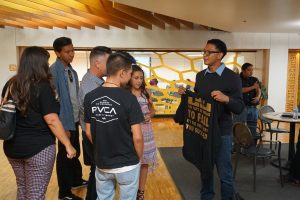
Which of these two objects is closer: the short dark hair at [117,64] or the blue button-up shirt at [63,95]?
the short dark hair at [117,64]

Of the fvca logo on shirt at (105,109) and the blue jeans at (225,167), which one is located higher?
the fvca logo on shirt at (105,109)

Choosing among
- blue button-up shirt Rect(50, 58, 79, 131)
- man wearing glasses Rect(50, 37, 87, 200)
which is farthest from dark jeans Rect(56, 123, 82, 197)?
blue button-up shirt Rect(50, 58, 79, 131)

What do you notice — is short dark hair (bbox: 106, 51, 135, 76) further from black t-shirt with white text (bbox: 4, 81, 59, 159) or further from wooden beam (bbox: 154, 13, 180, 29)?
wooden beam (bbox: 154, 13, 180, 29)

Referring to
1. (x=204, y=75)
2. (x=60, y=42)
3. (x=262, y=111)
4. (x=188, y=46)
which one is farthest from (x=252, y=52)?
(x=60, y=42)

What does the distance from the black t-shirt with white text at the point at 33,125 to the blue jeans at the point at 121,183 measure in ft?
1.53

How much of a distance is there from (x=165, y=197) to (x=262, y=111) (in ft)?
8.89

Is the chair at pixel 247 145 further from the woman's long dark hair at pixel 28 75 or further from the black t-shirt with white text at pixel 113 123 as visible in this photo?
the woman's long dark hair at pixel 28 75

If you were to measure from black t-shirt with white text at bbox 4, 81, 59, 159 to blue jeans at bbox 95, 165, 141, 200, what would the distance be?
466 millimetres

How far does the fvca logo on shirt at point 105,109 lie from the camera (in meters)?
1.70

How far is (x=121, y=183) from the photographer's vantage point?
6.01 ft

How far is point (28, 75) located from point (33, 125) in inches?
13.0

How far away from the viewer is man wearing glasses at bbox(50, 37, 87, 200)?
2678mm

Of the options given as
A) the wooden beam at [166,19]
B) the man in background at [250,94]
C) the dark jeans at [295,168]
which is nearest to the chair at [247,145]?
the dark jeans at [295,168]

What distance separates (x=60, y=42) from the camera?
271 centimetres
